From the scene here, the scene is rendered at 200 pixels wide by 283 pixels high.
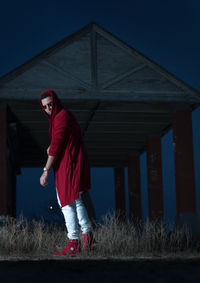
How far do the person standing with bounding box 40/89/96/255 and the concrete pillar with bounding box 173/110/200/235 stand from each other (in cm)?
666

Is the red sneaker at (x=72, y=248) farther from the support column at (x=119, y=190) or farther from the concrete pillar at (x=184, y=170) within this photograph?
the support column at (x=119, y=190)

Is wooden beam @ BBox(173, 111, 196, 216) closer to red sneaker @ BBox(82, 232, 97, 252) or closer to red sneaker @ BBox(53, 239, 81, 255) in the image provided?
red sneaker @ BBox(82, 232, 97, 252)

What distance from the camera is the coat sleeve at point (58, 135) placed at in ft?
18.3

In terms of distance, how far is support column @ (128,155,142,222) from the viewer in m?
19.3

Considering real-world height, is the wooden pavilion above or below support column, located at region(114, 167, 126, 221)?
above

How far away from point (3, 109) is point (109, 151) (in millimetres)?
7999

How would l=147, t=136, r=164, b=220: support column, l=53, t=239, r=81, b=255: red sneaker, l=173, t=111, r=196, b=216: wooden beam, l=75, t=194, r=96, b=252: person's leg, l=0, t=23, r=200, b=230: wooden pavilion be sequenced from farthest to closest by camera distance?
l=147, t=136, r=164, b=220: support column
l=173, t=111, r=196, b=216: wooden beam
l=0, t=23, r=200, b=230: wooden pavilion
l=75, t=194, r=96, b=252: person's leg
l=53, t=239, r=81, b=255: red sneaker

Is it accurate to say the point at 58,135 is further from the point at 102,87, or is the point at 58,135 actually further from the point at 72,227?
the point at 102,87

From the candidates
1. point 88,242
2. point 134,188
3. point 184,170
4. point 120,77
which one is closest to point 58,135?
point 88,242

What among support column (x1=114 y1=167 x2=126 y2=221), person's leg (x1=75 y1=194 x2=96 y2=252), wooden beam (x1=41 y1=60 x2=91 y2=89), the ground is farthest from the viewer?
support column (x1=114 y1=167 x2=126 y2=221)

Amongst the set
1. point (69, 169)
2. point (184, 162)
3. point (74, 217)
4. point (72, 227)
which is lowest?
point (72, 227)

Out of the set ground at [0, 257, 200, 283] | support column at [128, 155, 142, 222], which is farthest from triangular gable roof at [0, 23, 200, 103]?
support column at [128, 155, 142, 222]

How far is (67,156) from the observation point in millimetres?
5637

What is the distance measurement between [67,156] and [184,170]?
7.03 meters
